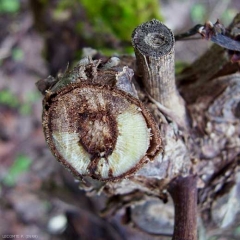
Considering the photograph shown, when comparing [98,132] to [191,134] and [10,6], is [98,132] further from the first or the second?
[10,6]

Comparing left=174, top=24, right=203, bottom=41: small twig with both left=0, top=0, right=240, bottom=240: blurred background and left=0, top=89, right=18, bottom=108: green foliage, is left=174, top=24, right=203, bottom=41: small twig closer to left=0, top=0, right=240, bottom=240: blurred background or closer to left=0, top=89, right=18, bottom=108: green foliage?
left=0, top=0, right=240, bottom=240: blurred background

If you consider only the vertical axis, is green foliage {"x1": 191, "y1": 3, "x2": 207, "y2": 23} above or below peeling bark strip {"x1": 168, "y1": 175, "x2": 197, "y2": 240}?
above

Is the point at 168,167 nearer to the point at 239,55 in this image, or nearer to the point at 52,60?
the point at 239,55

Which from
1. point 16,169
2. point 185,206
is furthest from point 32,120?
point 185,206

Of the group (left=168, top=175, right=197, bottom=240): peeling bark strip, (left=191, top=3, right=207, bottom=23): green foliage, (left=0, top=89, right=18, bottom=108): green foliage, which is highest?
(left=191, top=3, right=207, bottom=23): green foliage

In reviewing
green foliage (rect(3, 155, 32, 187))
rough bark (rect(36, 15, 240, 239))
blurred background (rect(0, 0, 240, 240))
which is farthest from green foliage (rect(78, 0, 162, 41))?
green foliage (rect(3, 155, 32, 187))
